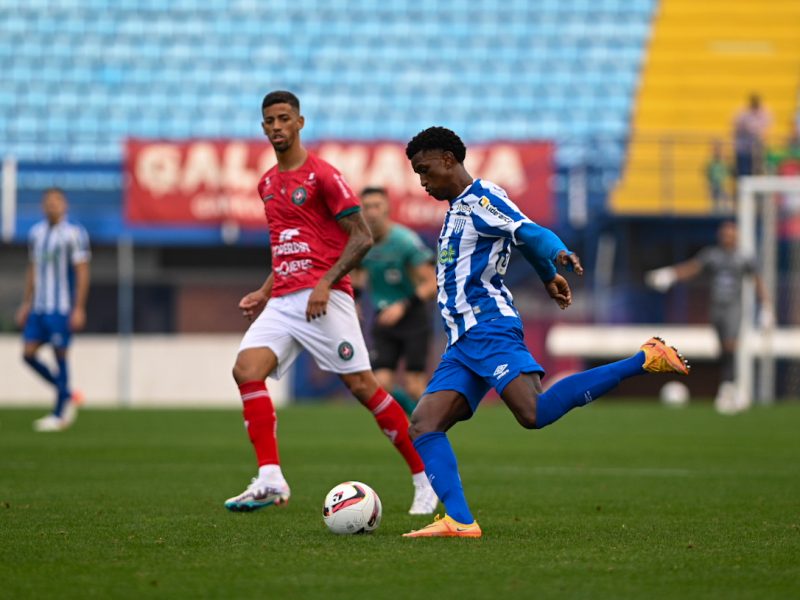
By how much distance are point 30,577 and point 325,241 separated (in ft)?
9.82

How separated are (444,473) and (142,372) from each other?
15429 millimetres

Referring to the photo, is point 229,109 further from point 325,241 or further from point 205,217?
point 325,241

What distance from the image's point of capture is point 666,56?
95.0ft

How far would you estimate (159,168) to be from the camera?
72.1 ft

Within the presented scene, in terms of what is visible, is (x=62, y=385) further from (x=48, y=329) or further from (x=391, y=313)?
Result: (x=391, y=313)

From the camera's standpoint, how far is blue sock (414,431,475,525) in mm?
6035

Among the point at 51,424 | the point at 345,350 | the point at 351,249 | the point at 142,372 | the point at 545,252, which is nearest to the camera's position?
the point at 545,252

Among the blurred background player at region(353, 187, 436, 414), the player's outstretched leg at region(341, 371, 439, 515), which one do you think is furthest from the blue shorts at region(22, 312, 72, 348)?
the player's outstretched leg at region(341, 371, 439, 515)

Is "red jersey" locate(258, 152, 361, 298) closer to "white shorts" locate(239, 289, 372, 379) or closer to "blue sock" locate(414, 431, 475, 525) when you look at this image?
"white shorts" locate(239, 289, 372, 379)

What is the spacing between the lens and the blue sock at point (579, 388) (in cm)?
601

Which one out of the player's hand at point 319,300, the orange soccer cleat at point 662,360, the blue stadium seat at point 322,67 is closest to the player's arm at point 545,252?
the orange soccer cleat at point 662,360

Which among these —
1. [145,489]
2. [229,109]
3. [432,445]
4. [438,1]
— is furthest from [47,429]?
[438,1]

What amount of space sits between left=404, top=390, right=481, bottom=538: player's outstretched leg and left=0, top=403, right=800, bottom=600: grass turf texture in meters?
0.16

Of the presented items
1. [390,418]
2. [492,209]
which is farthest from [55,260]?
[492,209]
